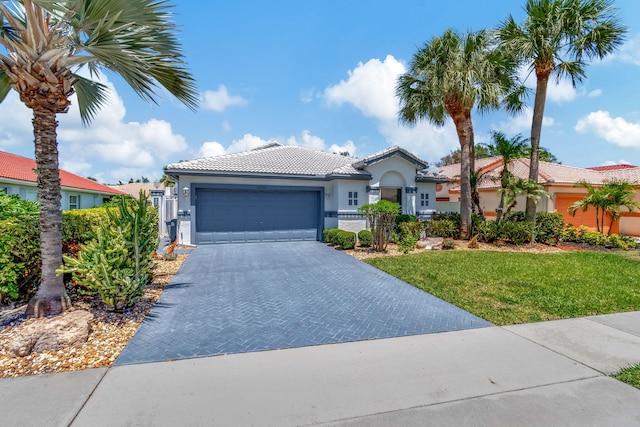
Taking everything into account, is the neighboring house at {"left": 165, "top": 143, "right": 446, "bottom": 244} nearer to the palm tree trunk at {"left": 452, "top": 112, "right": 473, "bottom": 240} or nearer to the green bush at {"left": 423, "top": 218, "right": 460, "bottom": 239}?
the green bush at {"left": 423, "top": 218, "right": 460, "bottom": 239}

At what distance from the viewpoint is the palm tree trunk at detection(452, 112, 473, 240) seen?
576 inches

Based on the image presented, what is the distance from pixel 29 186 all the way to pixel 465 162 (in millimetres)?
22927

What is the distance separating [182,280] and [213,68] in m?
6.63

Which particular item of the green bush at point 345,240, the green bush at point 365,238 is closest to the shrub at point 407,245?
the green bush at point 365,238

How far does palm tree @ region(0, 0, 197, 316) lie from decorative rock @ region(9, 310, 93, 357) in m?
0.84

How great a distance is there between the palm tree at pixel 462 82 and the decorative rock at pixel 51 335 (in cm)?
1454

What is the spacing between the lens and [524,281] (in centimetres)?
816

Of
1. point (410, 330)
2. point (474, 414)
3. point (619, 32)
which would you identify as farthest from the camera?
point (619, 32)

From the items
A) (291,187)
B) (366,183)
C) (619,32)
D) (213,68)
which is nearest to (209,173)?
(291,187)

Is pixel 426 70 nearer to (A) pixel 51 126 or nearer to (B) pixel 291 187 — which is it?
(B) pixel 291 187

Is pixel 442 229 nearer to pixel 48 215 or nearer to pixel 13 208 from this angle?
pixel 48 215

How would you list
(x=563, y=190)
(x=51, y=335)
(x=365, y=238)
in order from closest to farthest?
(x=51, y=335), (x=365, y=238), (x=563, y=190)

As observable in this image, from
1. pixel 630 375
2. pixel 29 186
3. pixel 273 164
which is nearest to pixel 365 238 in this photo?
pixel 273 164

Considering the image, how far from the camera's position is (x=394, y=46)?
1479 cm
